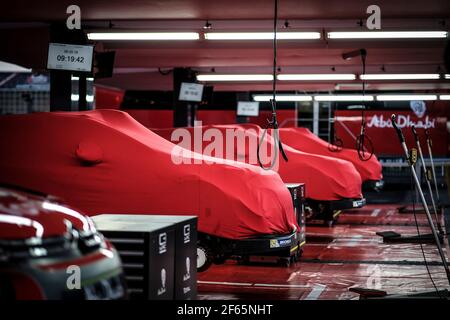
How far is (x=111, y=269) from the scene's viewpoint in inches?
171

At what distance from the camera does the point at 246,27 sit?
1493 cm

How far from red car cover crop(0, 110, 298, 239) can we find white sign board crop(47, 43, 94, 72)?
164 inches

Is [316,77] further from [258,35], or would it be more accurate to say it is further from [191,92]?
[258,35]

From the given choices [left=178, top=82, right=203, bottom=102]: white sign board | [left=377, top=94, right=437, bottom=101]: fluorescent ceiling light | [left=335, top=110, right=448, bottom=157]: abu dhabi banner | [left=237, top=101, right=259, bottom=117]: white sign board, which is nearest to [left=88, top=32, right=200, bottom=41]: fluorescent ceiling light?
[left=178, top=82, right=203, bottom=102]: white sign board

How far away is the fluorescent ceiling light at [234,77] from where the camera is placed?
21.4m

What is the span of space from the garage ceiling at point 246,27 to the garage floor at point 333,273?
366 cm

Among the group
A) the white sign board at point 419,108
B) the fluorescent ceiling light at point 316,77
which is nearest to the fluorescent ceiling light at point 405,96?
the fluorescent ceiling light at point 316,77

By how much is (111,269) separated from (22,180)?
458cm

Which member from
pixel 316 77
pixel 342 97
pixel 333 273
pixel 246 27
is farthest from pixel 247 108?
pixel 333 273

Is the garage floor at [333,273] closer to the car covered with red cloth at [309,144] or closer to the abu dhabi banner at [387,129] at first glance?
the car covered with red cloth at [309,144]

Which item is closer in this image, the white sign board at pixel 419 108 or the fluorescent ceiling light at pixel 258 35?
the fluorescent ceiling light at pixel 258 35

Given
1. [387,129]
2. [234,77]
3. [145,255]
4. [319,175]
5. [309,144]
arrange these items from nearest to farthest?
[145,255], [319,175], [309,144], [234,77], [387,129]

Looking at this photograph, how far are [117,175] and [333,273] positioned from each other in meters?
3.40
